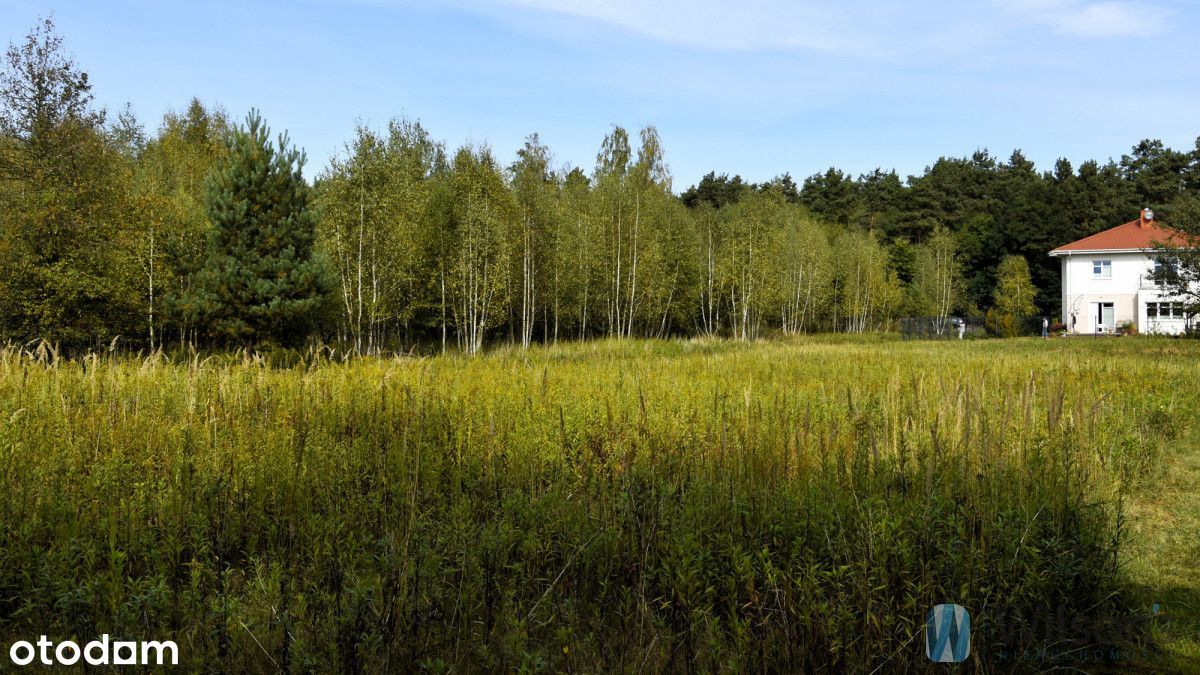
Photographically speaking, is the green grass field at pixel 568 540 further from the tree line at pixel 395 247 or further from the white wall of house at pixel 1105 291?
the white wall of house at pixel 1105 291

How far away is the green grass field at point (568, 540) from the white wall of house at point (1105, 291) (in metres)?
44.0

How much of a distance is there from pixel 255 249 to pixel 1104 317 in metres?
47.8

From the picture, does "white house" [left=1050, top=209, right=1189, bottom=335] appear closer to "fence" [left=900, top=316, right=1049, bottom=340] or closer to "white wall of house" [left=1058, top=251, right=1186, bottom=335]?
"white wall of house" [left=1058, top=251, right=1186, bottom=335]

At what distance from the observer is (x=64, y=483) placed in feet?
16.6

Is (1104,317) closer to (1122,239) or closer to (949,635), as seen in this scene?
(1122,239)

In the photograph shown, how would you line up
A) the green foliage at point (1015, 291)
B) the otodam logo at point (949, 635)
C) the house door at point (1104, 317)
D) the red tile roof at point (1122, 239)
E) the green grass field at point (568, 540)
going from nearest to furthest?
1. the otodam logo at point (949, 635)
2. the green grass field at point (568, 540)
3. the red tile roof at point (1122, 239)
4. the house door at point (1104, 317)
5. the green foliage at point (1015, 291)

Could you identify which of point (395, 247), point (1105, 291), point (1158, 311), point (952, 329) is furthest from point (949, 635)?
point (1105, 291)

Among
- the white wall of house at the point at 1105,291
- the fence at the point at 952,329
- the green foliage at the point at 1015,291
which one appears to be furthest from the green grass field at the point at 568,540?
the green foliage at the point at 1015,291

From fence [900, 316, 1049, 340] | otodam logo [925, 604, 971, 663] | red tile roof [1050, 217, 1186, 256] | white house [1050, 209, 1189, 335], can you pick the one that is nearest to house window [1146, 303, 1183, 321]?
white house [1050, 209, 1189, 335]

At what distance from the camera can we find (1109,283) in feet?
149

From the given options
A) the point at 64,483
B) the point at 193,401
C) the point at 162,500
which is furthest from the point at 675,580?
the point at 193,401

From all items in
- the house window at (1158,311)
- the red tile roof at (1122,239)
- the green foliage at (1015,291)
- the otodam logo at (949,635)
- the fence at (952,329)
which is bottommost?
the otodam logo at (949,635)

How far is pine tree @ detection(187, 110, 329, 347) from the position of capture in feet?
60.9

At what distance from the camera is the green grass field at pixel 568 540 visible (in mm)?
3406
